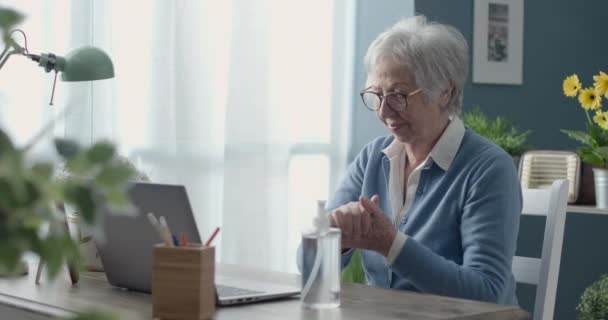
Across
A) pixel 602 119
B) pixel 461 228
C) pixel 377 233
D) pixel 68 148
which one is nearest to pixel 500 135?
pixel 602 119

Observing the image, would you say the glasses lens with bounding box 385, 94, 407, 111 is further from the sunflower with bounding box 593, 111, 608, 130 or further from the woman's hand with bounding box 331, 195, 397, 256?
the sunflower with bounding box 593, 111, 608, 130

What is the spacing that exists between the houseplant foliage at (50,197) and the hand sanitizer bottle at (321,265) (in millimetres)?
1249

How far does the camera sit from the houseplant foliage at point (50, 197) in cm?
27

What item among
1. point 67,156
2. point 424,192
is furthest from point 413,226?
point 67,156

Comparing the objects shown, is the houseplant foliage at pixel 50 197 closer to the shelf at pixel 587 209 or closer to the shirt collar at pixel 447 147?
the shirt collar at pixel 447 147

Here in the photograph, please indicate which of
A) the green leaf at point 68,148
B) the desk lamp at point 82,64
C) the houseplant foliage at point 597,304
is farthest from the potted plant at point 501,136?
the green leaf at point 68,148

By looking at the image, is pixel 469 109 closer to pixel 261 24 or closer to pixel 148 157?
pixel 261 24

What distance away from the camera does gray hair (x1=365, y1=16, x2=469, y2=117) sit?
7.33 ft

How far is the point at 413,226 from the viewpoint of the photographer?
86.4 inches

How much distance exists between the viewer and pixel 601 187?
320 cm

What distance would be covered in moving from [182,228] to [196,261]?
12 cm

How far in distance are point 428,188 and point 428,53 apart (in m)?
0.32

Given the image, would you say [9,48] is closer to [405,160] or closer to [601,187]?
[405,160]

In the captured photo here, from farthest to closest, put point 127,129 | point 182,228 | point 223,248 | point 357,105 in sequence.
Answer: point 357,105 → point 223,248 → point 127,129 → point 182,228
